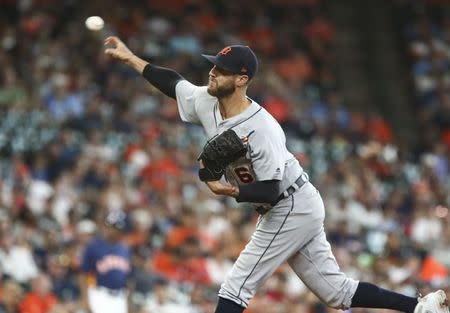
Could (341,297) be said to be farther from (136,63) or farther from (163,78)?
(136,63)

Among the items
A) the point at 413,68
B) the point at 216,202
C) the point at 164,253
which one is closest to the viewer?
Result: the point at 164,253

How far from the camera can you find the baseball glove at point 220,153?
20.7 ft

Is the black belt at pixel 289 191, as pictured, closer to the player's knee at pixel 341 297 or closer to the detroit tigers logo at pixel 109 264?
the player's knee at pixel 341 297

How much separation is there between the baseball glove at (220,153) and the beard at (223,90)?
0.27 metres

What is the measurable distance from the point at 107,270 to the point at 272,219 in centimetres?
386

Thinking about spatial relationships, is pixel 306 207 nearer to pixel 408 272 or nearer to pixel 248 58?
pixel 248 58

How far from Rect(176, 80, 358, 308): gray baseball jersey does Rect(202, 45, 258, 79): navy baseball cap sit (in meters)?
0.24

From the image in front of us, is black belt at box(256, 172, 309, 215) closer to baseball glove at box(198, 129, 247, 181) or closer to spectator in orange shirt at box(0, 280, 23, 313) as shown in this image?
baseball glove at box(198, 129, 247, 181)

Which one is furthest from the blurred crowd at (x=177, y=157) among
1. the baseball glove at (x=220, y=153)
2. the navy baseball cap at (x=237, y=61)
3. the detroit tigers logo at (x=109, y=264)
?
the navy baseball cap at (x=237, y=61)

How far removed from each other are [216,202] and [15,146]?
2.69m

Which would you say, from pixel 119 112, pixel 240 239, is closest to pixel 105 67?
pixel 119 112

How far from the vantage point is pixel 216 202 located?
13.7 metres

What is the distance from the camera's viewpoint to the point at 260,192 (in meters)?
6.40

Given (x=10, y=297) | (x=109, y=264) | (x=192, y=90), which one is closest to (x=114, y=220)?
(x=109, y=264)
